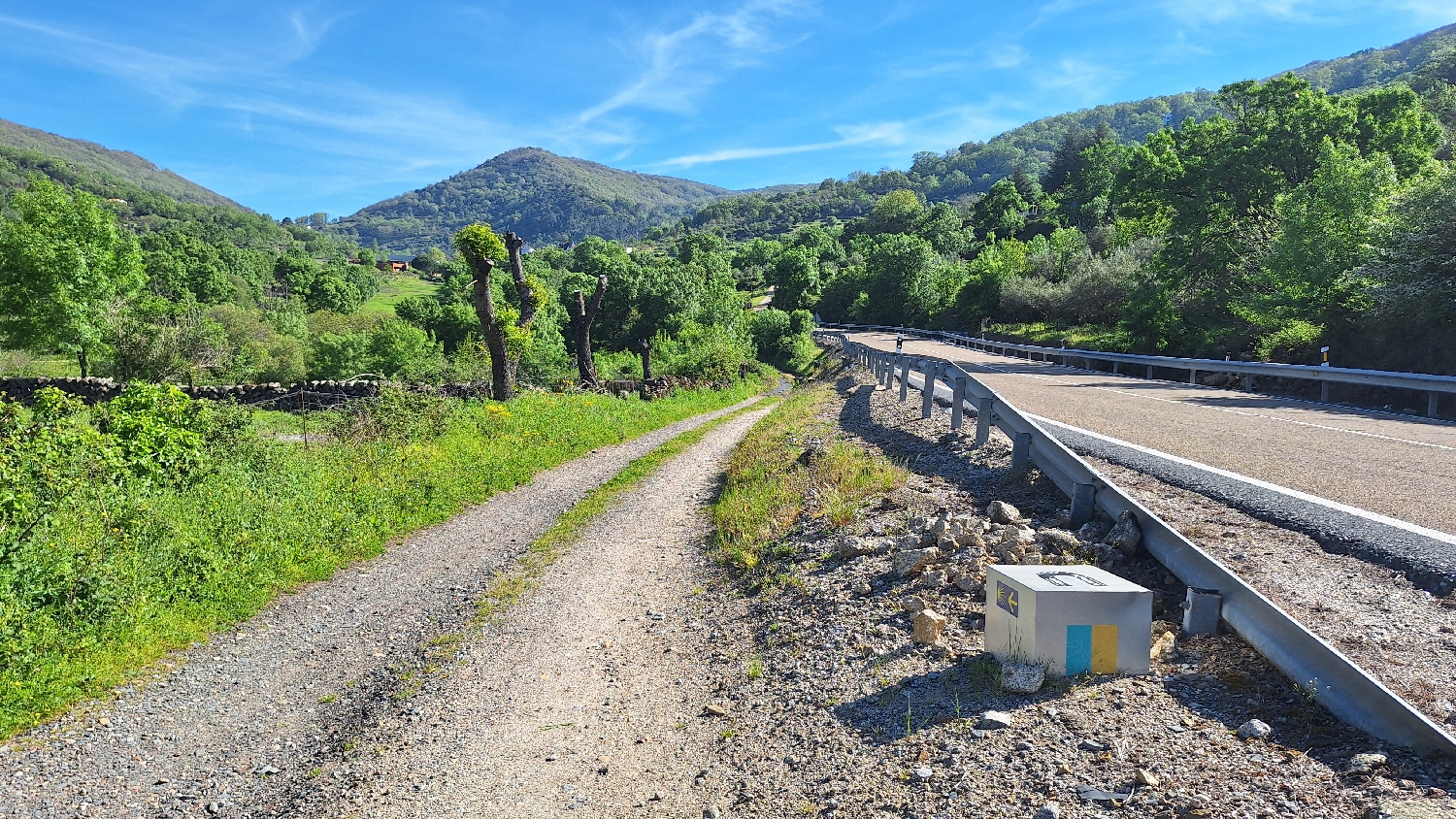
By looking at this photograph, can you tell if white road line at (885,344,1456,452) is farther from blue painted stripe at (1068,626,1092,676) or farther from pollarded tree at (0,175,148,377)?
pollarded tree at (0,175,148,377)

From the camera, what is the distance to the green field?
3535 inches

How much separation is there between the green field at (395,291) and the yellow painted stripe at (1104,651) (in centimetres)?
8741

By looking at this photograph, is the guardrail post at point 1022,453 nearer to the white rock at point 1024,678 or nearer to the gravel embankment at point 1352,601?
the gravel embankment at point 1352,601

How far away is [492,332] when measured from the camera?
845 inches

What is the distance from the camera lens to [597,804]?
177 inches

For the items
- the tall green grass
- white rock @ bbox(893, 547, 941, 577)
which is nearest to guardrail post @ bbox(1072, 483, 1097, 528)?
white rock @ bbox(893, 547, 941, 577)

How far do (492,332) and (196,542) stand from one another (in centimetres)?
1377

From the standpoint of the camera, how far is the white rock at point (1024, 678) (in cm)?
406

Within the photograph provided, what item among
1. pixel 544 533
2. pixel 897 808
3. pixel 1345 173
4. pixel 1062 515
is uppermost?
pixel 1345 173

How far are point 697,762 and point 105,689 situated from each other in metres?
4.91

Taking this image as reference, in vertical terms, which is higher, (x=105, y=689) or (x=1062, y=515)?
(x=1062, y=515)

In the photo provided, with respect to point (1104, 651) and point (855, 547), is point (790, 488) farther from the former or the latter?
point (1104, 651)

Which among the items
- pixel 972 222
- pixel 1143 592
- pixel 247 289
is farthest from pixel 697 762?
pixel 972 222

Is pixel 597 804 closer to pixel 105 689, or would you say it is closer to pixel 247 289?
pixel 105 689
